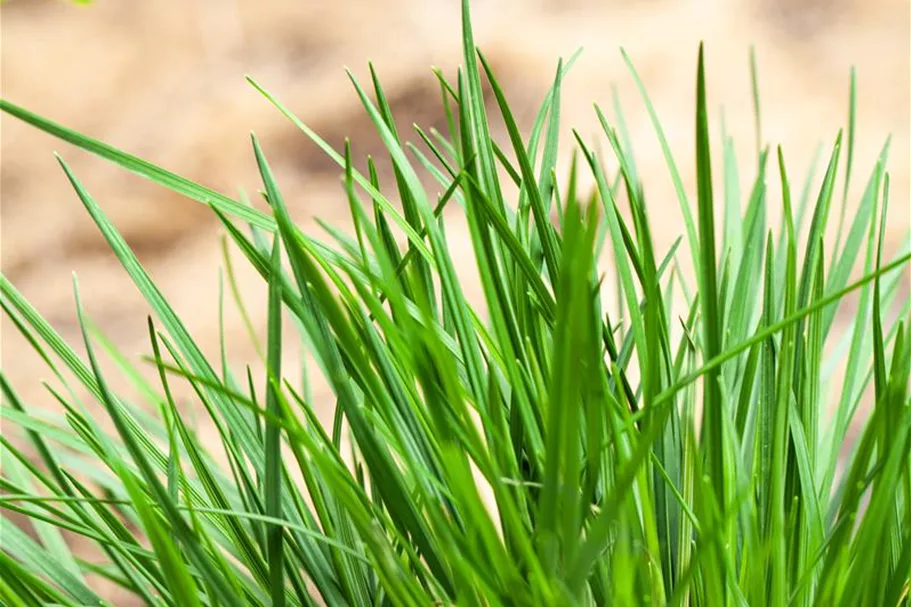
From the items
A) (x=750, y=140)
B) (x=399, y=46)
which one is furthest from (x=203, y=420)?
(x=750, y=140)

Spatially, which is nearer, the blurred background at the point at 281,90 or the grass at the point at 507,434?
the grass at the point at 507,434

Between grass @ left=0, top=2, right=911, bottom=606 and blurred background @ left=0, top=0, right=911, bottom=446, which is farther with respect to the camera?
blurred background @ left=0, top=0, right=911, bottom=446

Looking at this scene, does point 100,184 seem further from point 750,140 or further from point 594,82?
point 750,140

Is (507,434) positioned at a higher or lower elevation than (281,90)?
lower

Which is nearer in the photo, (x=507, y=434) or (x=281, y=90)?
(x=507, y=434)
